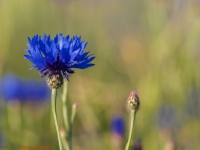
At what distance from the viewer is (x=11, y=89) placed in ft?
5.04

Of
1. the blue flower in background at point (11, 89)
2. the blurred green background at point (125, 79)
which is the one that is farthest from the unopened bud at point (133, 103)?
the blue flower in background at point (11, 89)

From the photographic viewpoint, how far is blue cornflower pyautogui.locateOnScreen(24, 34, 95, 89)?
2.34ft

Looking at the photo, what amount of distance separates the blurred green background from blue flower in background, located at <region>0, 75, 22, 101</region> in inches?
2.5

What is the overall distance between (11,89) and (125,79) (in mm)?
807

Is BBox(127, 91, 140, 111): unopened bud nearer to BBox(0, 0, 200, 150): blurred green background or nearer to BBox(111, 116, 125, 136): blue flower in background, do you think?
BBox(0, 0, 200, 150): blurred green background

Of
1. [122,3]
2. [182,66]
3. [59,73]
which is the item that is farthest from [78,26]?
[59,73]

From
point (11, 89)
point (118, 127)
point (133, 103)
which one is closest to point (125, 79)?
point (11, 89)

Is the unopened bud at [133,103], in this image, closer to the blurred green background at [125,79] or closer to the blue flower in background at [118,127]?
the blurred green background at [125,79]

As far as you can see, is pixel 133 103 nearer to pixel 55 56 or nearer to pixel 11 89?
pixel 55 56

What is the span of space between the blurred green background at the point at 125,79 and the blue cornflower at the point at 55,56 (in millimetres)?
489

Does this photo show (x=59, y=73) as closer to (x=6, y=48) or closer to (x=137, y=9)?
(x=6, y=48)

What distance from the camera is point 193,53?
1540 millimetres

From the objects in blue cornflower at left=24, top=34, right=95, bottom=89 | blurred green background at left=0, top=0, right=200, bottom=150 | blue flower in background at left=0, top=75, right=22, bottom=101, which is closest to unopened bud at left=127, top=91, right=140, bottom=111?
blue cornflower at left=24, top=34, right=95, bottom=89

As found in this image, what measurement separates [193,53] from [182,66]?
115 mm
